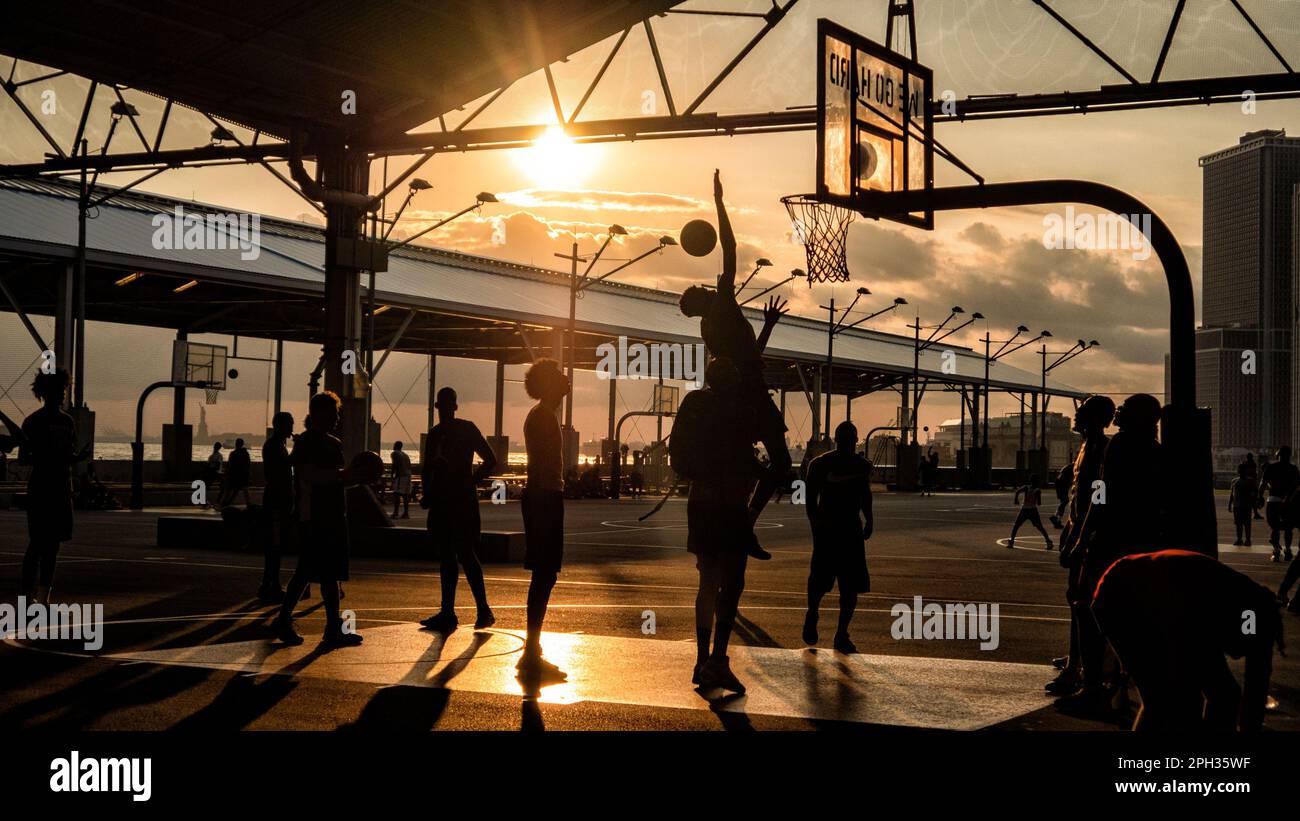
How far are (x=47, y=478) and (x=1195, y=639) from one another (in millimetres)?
9094

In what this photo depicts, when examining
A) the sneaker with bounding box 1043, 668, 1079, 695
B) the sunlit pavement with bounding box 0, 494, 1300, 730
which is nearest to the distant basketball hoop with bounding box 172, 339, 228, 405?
the sunlit pavement with bounding box 0, 494, 1300, 730

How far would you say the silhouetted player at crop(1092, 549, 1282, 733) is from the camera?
435 centimetres

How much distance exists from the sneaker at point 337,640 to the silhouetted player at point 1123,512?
4.91 m

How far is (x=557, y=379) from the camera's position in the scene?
8539mm

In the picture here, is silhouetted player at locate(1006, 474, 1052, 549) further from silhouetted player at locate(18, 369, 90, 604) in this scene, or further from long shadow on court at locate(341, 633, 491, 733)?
silhouetted player at locate(18, 369, 90, 604)

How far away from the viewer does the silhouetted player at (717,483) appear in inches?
295

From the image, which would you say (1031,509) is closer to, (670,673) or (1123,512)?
(670,673)

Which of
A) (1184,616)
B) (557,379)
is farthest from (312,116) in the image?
(1184,616)

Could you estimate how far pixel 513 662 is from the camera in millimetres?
8383

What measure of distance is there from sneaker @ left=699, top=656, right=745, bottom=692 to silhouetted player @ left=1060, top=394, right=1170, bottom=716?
1.88 m

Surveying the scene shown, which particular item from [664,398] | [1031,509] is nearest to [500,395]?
[664,398]

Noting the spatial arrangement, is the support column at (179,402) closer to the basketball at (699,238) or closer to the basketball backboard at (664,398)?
the basketball backboard at (664,398)

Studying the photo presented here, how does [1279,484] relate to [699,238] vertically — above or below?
below
